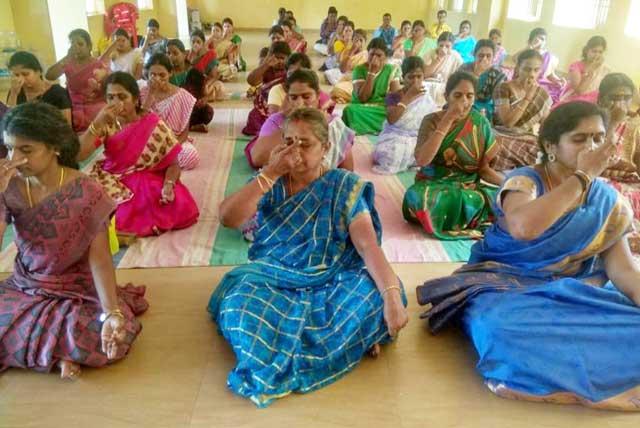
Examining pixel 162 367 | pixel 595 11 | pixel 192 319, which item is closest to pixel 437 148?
pixel 192 319

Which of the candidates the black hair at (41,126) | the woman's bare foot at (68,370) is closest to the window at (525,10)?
the black hair at (41,126)

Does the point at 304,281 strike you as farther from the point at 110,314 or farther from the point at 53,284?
the point at 53,284

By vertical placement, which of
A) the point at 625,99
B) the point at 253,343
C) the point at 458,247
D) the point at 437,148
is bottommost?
the point at 458,247

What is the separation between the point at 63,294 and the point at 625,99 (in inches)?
124

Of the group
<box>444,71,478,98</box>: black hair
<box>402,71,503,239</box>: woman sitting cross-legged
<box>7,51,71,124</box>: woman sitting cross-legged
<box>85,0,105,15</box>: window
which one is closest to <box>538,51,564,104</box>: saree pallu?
<box>402,71,503,239</box>: woman sitting cross-legged

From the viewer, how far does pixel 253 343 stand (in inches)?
73.8

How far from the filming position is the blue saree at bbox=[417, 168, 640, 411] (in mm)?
1855

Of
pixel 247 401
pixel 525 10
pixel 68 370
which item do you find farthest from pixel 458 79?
pixel 525 10

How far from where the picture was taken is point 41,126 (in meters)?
1.90

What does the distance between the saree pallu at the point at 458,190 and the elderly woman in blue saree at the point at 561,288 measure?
1.04 metres

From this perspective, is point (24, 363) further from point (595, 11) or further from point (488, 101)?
point (595, 11)

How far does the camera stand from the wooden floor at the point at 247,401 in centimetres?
182

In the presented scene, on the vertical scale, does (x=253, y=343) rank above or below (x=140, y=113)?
below

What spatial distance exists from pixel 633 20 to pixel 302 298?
7125 millimetres
